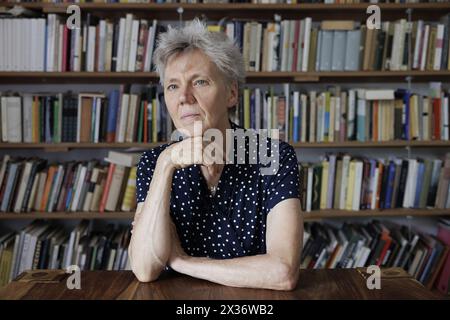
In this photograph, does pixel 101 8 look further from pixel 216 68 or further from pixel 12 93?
pixel 216 68

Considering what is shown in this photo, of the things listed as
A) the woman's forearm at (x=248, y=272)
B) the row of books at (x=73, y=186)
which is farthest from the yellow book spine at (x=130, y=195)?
the woman's forearm at (x=248, y=272)

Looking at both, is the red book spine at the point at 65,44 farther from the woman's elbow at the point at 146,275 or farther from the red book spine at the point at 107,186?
the woman's elbow at the point at 146,275

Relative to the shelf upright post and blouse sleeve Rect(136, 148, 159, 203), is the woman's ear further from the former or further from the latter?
the shelf upright post

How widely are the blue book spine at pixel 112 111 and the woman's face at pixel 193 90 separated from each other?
3.62ft

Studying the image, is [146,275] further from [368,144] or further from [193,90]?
[368,144]

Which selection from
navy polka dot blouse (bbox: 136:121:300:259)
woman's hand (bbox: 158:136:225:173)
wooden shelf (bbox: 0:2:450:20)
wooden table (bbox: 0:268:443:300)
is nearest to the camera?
wooden table (bbox: 0:268:443:300)

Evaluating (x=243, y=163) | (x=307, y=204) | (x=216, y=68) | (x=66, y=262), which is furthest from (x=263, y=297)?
(x=66, y=262)

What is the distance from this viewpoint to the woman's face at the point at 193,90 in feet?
4.27

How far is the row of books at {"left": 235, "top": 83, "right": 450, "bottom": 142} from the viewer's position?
7.86ft

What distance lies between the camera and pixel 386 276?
1123 millimetres

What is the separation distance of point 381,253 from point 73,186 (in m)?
1.66

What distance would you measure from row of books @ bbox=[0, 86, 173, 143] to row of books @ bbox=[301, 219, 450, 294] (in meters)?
1.00

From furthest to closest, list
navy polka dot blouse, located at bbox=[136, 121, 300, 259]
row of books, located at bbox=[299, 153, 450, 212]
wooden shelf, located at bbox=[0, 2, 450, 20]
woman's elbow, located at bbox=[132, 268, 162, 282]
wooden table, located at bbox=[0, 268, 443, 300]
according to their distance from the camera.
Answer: row of books, located at bbox=[299, 153, 450, 212] → wooden shelf, located at bbox=[0, 2, 450, 20] → navy polka dot blouse, located at bbox=[136, 121, 300, 259] → woman's elbow, located at bbox=[132, 268, 162, 282] → wooden table, located at bbox=[0, 268, 443, 300]

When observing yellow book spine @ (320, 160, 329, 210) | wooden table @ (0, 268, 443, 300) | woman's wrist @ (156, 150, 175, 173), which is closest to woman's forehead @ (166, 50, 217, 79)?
woman's wrist @ (156, 150, 175, 173)
